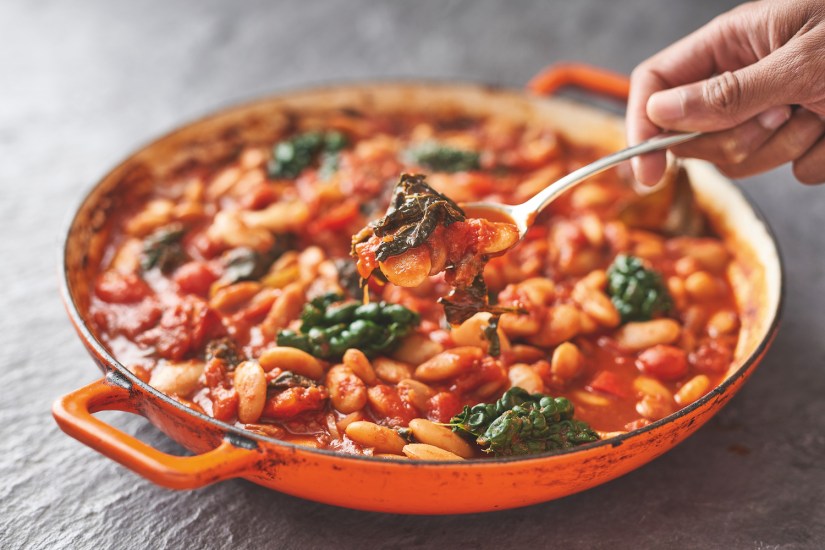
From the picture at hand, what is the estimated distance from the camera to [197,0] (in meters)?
5.96

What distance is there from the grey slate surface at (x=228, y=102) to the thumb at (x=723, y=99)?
113 centimetres

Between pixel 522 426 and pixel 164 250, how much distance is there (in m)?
1.75

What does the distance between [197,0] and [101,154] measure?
2058 mm

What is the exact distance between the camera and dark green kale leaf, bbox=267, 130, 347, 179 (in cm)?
380

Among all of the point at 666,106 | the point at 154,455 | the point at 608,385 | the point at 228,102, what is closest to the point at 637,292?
the point at 608,385

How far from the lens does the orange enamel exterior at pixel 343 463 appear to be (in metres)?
2.07

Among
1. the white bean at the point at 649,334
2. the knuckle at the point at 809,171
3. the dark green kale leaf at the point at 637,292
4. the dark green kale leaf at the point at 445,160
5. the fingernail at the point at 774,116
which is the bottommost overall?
the white bean at the point at 649,334

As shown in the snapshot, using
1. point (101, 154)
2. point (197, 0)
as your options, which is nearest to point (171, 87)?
point (101, 154)

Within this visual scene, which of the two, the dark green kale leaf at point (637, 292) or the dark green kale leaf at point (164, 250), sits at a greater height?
the dark green kale leaf at point (164, 250)

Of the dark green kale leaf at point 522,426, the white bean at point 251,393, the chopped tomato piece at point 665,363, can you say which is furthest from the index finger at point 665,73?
the white bean at point 251,393

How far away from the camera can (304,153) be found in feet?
12.7

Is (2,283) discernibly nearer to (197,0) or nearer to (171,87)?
(171,87)

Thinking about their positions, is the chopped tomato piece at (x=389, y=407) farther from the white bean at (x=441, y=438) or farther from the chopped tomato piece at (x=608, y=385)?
the chopped tomato piece at (x=608, y=385)

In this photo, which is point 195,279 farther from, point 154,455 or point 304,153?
point 154,455
